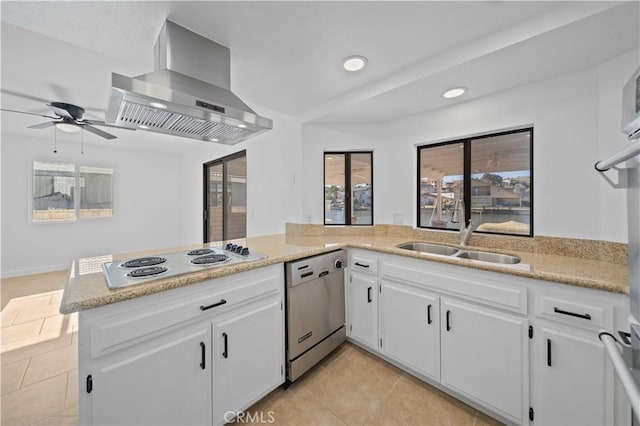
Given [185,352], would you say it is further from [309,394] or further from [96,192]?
[96,192]

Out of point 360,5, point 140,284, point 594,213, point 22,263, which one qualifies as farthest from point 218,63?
point 22,263

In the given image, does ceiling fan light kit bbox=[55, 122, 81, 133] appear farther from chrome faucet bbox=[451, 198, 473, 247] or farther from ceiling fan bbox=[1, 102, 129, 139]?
chrome faucet bbox=[451, 198, 473, 247]

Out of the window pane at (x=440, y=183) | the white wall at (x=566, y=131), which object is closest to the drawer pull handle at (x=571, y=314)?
the white wall at (x=566, y=131)

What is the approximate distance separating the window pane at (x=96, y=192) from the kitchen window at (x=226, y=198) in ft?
6.54

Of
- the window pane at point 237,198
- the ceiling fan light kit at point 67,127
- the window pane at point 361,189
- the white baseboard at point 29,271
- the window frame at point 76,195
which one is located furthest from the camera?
the window frame at point 76,195

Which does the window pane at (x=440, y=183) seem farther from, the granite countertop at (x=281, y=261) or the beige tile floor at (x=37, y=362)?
the beige tile floor at (x=37, y=362)

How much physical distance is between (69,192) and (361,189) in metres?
5.43

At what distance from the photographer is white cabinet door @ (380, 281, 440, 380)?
170 centimetres

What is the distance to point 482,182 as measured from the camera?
221 cm


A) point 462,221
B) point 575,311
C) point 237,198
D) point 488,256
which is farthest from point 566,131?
point 237,198

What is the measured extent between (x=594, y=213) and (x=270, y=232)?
9.83ft

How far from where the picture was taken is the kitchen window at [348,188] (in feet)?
9.38

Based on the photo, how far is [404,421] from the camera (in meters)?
1.49

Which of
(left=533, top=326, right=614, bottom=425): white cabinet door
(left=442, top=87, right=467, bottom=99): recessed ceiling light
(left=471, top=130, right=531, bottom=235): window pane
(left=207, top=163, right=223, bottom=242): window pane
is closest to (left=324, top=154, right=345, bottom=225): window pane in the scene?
(left=442, top=87, right=467, bottom=99): recessed ceiling light
